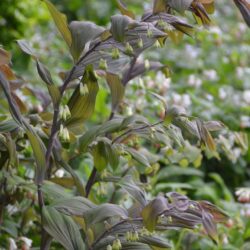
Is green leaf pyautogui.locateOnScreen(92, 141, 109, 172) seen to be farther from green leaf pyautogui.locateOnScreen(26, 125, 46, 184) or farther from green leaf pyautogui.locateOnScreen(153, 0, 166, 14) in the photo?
green leaf pyautogui.locateOnScreen(153, 0, 166, 14)

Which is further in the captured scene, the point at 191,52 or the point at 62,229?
the point at 191,52

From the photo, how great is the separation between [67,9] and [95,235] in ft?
16.4

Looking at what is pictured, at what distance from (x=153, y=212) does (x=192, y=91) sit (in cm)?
241

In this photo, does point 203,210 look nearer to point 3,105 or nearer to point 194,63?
point 3,105

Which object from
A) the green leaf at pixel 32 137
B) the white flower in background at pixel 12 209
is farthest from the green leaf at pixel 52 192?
the white flower in background at pixel 12 209

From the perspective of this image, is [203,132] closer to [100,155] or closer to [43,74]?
[100,155]

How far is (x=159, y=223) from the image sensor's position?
141 cm

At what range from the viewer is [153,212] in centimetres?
129

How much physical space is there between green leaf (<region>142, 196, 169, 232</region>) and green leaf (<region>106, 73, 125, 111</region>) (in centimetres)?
50

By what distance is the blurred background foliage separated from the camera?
7.51 feet

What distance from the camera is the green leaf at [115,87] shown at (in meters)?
1.73

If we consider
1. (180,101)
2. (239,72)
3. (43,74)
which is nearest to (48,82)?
(43,74)

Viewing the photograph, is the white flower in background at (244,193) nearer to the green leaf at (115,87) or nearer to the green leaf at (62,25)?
the green leaf at (115,87)

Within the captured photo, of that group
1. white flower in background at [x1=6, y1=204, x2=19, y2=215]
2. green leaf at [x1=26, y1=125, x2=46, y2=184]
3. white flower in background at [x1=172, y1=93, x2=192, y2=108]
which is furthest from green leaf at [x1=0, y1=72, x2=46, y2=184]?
white flower in background at [x1=172, y1=93, x2=192, y2=108]
